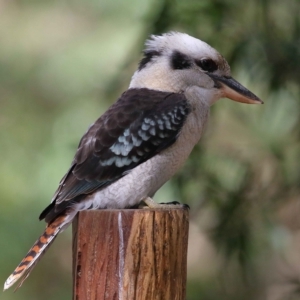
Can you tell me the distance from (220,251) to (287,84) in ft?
3.25

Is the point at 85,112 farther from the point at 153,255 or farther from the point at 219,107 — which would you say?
the point at 153,255

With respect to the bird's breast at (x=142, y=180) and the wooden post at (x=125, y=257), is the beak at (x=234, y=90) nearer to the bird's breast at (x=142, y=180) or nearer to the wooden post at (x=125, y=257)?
the bird's breast at (x=142, y=180)

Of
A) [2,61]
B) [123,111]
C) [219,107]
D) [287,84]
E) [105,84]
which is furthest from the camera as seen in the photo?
[2,61]

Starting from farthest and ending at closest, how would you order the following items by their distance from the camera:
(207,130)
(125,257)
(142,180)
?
(207,130) < (142,180) < (125,257)

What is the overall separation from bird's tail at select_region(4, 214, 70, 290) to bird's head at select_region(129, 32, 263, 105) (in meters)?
0.79

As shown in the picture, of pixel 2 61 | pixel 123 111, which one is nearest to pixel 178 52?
pixel 123 111

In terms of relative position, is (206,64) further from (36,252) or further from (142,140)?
(36,252)

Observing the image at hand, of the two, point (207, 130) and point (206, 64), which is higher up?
point (206, 64)

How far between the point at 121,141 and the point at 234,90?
0.60m

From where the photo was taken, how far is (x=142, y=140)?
2797 millimetres

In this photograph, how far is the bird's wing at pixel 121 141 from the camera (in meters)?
2.71

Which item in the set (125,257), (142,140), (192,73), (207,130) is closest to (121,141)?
(142,140)

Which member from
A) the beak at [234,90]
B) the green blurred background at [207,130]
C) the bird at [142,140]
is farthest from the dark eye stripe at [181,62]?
the green blurred background at [207,130]

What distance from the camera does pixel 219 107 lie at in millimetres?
3953
